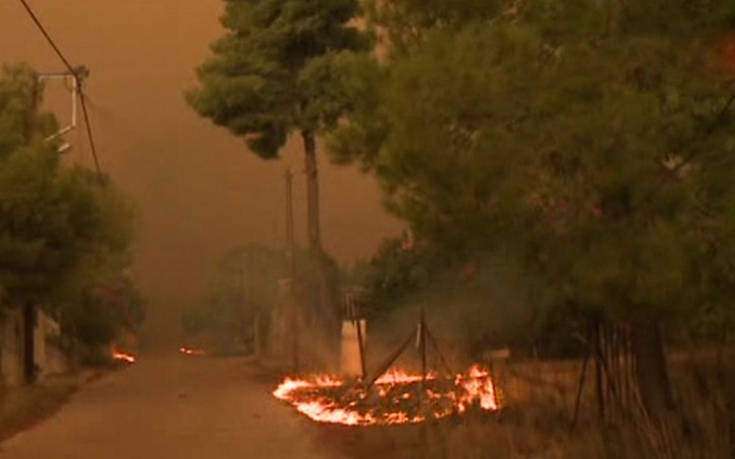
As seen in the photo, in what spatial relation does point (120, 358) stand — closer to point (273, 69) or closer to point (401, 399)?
point (273, 69)

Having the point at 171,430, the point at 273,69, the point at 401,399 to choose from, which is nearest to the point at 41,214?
the point at 171,430

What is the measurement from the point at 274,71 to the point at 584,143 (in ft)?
96.7

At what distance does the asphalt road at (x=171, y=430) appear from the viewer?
703 inches

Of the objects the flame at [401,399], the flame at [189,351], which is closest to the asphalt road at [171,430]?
the flame at [401,399]

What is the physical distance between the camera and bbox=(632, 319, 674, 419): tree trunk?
40.4ft

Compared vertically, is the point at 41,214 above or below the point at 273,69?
below

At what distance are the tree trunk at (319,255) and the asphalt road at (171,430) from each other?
7137 millimetres

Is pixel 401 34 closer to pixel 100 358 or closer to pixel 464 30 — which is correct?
pixel 464 30

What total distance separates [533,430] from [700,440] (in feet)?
10.4

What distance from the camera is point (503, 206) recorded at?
10.8 m

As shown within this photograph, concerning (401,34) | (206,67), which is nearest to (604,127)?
(401,34)

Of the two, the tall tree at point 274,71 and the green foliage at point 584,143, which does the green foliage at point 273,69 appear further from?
the green foliage at point 584,143

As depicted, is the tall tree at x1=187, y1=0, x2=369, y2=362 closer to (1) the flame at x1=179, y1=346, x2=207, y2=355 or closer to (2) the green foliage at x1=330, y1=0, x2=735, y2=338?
(2) the green foliage at x1=330, y1=0, x2=735, y2=338

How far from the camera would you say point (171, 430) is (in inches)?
840
